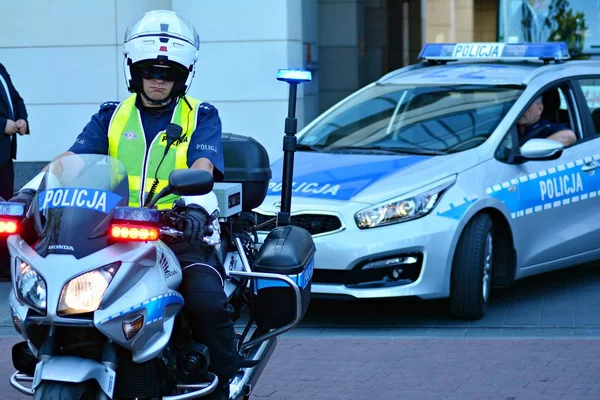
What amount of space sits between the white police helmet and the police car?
107 inches

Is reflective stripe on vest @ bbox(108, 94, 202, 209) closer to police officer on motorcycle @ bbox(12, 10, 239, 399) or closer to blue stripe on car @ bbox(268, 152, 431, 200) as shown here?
police officer on motorcycle @ bbox(12, 10, 239, 399)

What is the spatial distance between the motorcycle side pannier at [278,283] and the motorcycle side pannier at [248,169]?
1.21 ft

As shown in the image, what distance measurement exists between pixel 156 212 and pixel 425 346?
331cm

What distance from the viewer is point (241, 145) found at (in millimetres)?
5492

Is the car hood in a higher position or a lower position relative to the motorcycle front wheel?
higher

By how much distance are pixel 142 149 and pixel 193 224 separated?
0.69 m

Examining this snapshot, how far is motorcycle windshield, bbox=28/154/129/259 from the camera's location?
155 inches

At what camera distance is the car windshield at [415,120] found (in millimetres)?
8148

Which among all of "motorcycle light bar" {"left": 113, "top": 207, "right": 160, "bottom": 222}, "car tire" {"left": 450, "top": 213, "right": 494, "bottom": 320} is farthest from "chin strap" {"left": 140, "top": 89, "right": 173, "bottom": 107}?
"car tire" {"left": 450, "top": 213, "right": 494, "bottom": 320}

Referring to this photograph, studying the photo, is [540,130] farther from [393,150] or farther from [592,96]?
[393,150]

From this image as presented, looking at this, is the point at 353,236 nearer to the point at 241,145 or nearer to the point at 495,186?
the point at 495,186

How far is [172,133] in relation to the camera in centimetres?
470

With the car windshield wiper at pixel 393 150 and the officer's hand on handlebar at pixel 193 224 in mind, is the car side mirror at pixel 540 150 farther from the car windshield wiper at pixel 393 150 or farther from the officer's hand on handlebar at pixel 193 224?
the officer's hand on handlebar at pixel 193 224

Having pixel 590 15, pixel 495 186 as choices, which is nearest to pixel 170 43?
pixel 495 186
